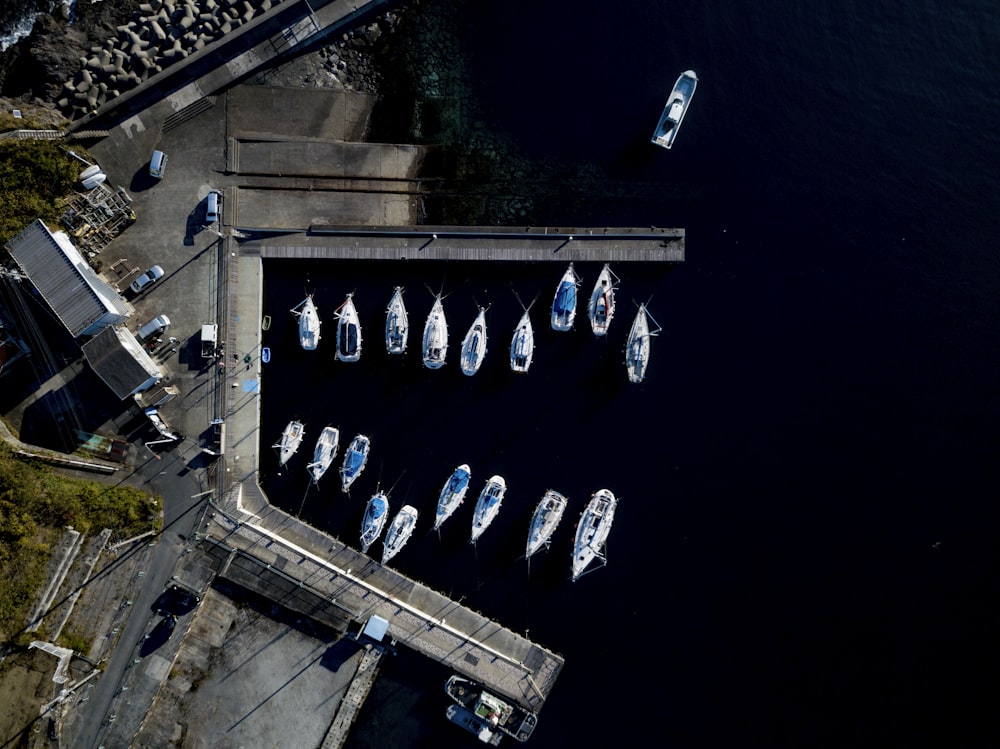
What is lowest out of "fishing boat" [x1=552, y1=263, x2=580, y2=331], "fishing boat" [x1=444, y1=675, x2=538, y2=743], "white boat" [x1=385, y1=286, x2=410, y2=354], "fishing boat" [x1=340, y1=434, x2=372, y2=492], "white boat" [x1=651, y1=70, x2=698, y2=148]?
"fishing boat" [x1=444, y1=675, x2=538, y2=743]

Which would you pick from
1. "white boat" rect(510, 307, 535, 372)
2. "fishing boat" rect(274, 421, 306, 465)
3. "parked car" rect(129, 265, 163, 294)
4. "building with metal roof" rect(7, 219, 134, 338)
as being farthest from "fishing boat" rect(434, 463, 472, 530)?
"building with metal roof" rect(7, 219, 134, 338)

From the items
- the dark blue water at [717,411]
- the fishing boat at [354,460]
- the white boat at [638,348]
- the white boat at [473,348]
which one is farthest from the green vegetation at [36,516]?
the white boat at [638,348]

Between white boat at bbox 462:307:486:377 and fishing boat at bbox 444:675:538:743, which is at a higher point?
white boat at bbox 462:307:486:377

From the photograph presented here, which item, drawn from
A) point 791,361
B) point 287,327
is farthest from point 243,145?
point 791,361

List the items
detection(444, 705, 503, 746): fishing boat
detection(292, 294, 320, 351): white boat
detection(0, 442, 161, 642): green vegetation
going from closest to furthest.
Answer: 1. detection(0, 442, 161, 642): green vegetation
2. detection(292, 294, 320, 351): white boat
3. detection(444, 705, 503, 746): fishing boat

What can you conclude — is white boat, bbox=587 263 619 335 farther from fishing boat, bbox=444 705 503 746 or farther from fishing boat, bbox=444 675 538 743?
fishing boat, bbox=444 705 503 746

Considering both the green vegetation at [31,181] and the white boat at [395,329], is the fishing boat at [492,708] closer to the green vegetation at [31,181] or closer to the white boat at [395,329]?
the white boat at [395,329]

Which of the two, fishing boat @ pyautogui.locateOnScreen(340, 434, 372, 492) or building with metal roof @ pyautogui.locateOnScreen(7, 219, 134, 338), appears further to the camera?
fishing boat @ pyautogui.locateOnScreen(340, 434, 372, 492)
